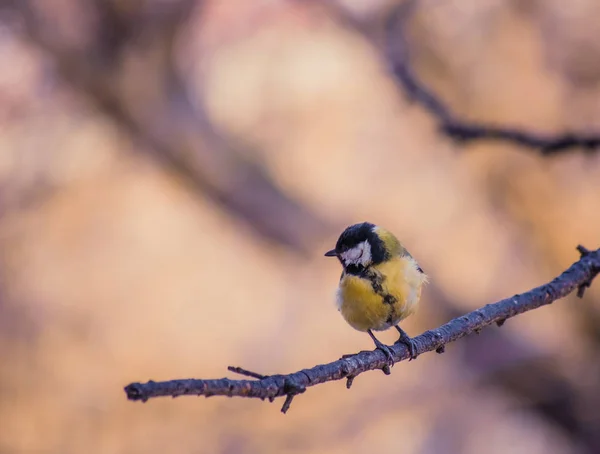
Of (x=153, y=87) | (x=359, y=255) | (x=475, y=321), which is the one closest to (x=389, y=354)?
(x=475, y=321)

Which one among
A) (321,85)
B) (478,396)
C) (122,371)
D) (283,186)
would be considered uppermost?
(321,85)

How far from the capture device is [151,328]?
505 cm

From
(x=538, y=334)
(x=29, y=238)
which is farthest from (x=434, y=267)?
(x=29, y=238)

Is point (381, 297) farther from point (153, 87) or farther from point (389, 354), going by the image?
point (153, 87)

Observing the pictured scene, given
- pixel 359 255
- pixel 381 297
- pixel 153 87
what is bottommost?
pixel 381 297

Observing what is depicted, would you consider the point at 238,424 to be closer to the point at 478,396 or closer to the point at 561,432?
the point at 478,396

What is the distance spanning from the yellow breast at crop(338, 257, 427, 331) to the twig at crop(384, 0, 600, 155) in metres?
0.43

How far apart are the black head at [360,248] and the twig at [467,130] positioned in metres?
0.38

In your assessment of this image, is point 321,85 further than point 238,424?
Yes

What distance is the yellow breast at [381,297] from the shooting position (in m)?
2.11

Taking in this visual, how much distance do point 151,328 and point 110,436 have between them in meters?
0.76

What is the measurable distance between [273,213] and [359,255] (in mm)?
2264

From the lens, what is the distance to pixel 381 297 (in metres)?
2.11

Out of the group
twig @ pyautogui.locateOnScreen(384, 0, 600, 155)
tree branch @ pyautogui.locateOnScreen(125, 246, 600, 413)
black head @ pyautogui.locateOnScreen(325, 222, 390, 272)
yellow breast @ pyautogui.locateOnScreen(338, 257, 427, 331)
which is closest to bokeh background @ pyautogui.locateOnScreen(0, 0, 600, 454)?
twig @ pyautogui.locateOnScreen(384, 0, 600, 155)
